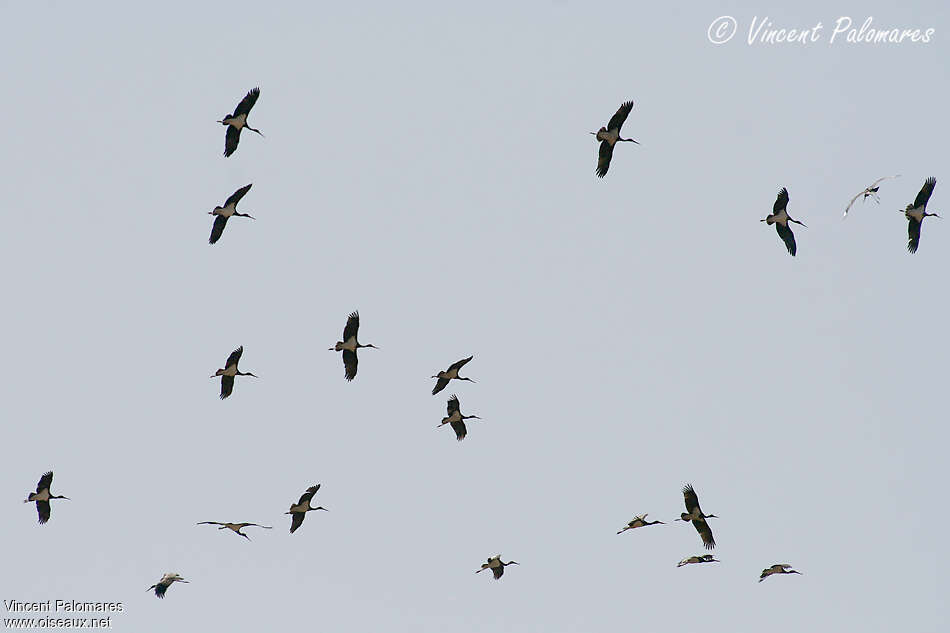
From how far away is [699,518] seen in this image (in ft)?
161

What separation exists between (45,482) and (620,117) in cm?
1783

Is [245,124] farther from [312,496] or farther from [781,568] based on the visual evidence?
[781,568]

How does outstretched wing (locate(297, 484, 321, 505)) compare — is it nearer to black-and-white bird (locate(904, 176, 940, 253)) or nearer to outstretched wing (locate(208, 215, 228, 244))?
outstretched wing (locate(208, 215, 228, 244))

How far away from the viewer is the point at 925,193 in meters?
50.8

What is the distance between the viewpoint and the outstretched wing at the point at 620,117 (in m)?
49.3

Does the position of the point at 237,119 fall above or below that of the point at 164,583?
above

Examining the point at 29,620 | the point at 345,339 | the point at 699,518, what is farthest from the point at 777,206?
the point at 29,620

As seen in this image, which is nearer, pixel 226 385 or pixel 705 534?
pixel 705 534

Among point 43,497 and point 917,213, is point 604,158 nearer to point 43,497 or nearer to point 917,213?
point 917,213

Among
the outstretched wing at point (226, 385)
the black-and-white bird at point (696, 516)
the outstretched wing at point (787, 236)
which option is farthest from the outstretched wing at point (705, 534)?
the outstretched wing at point (226, 385)

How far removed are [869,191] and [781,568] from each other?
9.40 m

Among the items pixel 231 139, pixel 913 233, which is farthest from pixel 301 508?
pixel 913 233

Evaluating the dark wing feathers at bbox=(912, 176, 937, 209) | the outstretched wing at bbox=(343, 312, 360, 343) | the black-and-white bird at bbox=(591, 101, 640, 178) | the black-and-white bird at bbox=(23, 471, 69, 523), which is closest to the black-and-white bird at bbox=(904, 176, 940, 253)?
the dark wing feathers at bbox=(912, 176, 937, 209)

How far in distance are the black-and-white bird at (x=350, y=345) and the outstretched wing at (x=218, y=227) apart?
13.2ft
